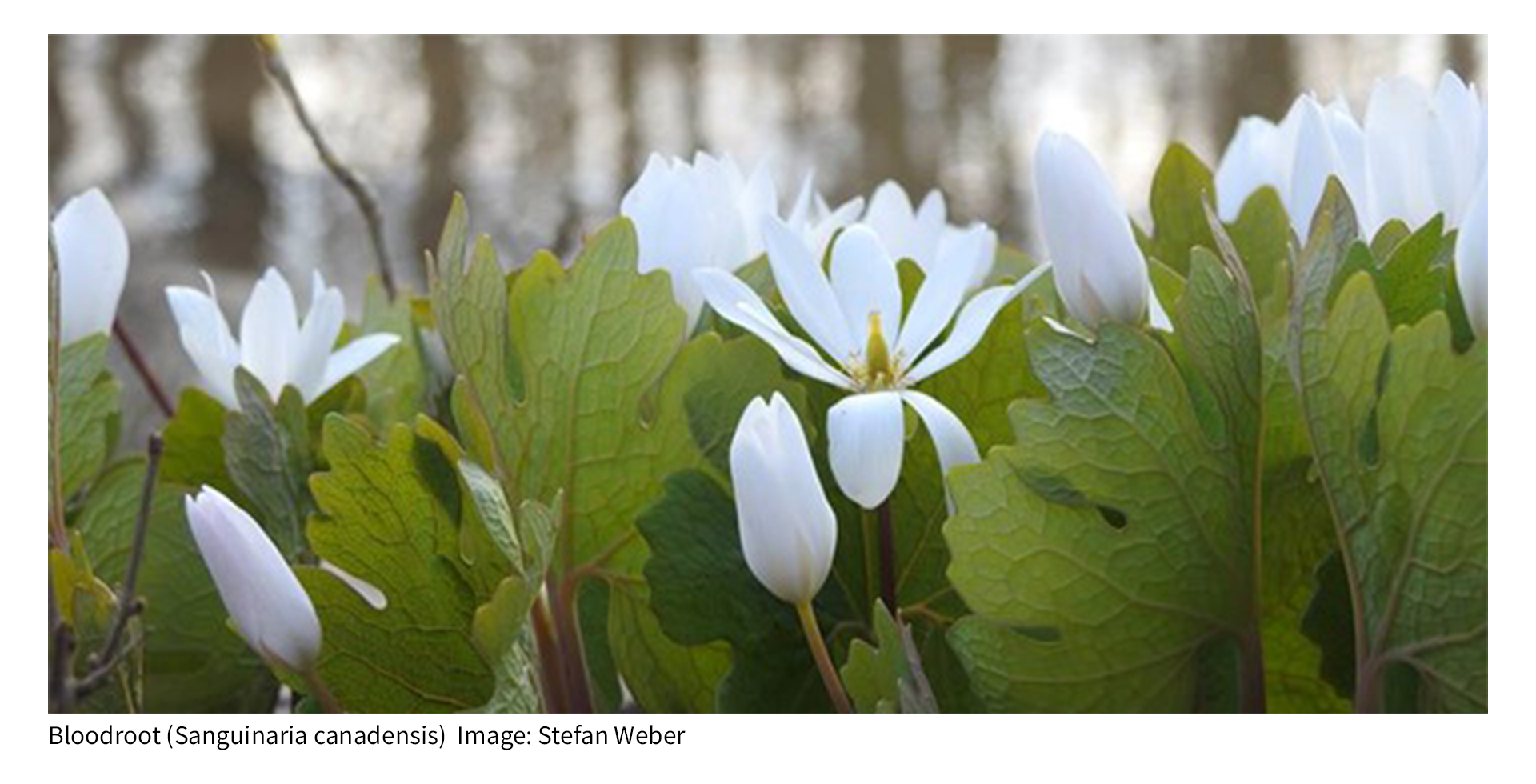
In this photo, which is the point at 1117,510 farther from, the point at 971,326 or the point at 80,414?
the point at 80,414

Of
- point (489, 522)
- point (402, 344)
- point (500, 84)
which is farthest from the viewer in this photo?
point (500, 84)

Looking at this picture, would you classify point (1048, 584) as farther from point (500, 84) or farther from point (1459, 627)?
point (500, 84)

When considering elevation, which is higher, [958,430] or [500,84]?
[500,84]

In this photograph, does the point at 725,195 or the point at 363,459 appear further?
the point at 725,195

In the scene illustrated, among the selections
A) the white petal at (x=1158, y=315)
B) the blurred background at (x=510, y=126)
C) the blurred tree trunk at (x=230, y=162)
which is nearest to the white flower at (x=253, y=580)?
the white petal at (x=1158, y=315)

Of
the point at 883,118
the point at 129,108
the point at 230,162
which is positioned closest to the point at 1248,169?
the point at 129,108

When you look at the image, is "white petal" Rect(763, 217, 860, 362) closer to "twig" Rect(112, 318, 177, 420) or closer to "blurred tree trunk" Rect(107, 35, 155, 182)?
"twig" Rect(112, 318, 177, 420)
